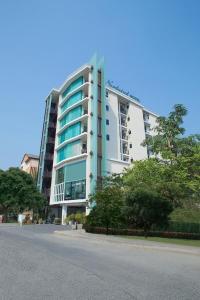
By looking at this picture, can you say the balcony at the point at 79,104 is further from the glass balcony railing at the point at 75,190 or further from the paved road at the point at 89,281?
the paved road at the point at 89,281

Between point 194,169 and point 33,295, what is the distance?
3303 centimetres

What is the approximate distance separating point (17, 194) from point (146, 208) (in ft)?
133

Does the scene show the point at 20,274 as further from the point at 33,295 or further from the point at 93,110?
the point at 93,110

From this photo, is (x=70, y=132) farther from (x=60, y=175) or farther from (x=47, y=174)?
(x=47, y=174)

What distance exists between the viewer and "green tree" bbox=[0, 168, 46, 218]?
6081cm

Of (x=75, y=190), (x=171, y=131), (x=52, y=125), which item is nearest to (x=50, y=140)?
(x=52, y=125)

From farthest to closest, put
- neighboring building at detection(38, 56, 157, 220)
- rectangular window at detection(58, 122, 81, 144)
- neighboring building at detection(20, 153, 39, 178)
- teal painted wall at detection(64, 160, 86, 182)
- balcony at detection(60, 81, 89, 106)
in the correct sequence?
neighboring building at detection(20, 153, 39, 178) < balcony at detection(60, 81, 89, 106) < rectangular window at detection(58, 122, 81, 144) < neighboring building at detection(38, 56, 157, 220) < teal painted wall at detection(64, 160, 86, 182)

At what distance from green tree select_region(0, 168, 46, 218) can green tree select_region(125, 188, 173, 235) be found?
37318mm

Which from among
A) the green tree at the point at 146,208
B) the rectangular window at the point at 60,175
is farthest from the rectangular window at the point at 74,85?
the green tree at the point at 146,208

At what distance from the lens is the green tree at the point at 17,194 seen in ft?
200

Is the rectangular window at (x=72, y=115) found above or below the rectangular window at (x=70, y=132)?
above

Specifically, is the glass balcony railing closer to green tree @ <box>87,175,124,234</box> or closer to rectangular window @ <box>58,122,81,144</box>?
rectangular window @ <box>58,122,81,144</box>

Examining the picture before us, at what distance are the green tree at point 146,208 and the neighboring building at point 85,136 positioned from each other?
80.9 ft

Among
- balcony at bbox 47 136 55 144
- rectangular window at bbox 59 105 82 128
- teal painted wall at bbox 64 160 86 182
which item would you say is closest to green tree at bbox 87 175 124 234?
teal painted wall at bbox 64 160 86 182
